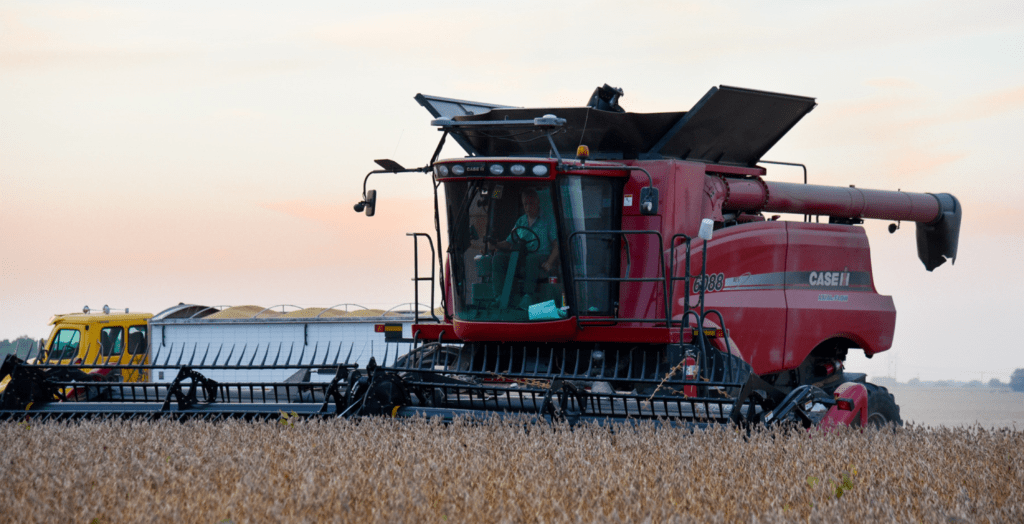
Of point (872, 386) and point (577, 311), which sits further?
point (872, 386)

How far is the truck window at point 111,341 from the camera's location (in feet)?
48.9

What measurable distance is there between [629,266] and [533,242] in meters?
0.80

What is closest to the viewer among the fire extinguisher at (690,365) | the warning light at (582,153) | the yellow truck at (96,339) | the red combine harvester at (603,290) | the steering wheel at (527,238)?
the red combine harvester at (603,290)

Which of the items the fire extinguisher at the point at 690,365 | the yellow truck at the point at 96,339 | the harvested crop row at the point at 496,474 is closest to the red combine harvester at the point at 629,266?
the fire extinguisher at the point at 690,365

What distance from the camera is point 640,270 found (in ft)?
24.1

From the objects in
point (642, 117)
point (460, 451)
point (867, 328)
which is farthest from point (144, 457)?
point (867, 328)

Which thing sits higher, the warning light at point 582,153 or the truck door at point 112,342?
the warning light at point 582,153

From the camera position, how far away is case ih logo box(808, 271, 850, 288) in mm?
8227

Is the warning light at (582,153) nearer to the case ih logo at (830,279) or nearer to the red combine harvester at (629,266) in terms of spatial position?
the red combine harvester at (629,266)

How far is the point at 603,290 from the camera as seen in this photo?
23.7 feet

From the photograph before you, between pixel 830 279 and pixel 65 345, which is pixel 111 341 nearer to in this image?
pixel 65 345

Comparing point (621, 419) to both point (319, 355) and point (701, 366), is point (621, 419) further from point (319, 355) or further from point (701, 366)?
point (319, 355)

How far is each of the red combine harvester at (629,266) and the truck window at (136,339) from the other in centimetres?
897

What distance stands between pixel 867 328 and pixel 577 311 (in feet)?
10.6
